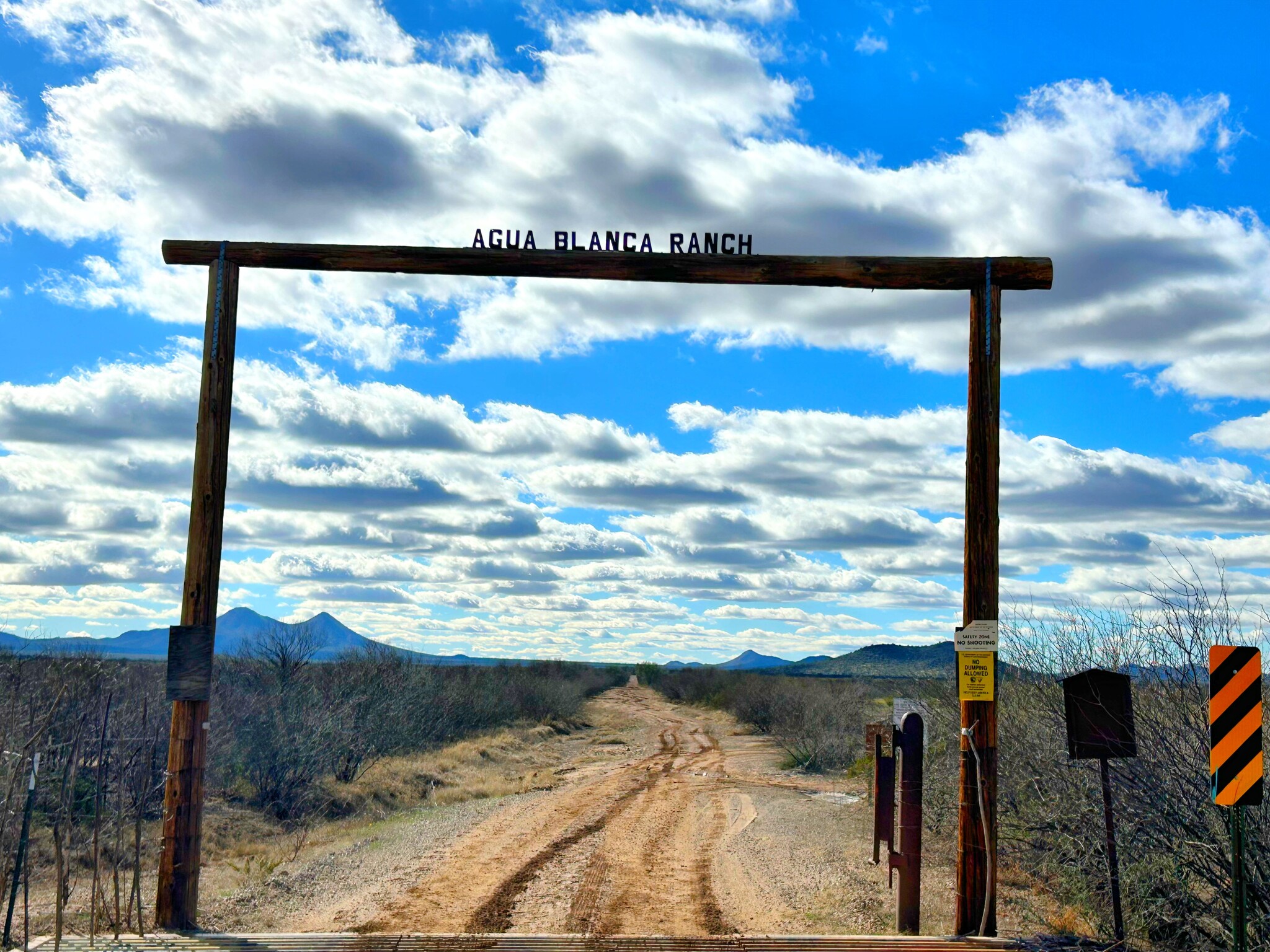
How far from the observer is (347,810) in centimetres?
2161

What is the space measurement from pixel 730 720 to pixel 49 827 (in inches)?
1555

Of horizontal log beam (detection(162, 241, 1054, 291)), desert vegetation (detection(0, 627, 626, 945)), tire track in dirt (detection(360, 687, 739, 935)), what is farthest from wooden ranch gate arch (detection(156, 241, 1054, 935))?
tire track in dirt (detection(360, 687, 739, 935))

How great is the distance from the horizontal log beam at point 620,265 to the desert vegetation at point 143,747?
151 inches

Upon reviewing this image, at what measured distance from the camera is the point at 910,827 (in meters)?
9.25

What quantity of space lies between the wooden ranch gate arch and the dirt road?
1616 mm

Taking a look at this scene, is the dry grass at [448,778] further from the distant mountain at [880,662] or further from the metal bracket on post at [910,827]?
the distant mountain at [880,662]

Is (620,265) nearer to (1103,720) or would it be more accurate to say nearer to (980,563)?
(980,563)

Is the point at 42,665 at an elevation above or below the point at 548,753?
above

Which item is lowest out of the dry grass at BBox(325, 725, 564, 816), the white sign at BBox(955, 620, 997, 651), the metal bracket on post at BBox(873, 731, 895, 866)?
the dry grass at BBox(325, 725, 564, 816)

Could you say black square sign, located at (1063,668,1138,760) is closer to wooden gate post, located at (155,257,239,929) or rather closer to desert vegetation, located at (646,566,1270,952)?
desert vegetation, located at (646,566,1270,952)

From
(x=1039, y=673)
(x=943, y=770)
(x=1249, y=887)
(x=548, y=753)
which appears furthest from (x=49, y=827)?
(x=548, y=753)

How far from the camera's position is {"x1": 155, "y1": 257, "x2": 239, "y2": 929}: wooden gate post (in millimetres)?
8547

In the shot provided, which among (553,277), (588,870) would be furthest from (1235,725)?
(588,870)

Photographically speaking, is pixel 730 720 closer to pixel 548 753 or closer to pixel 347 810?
pixel 548 753
